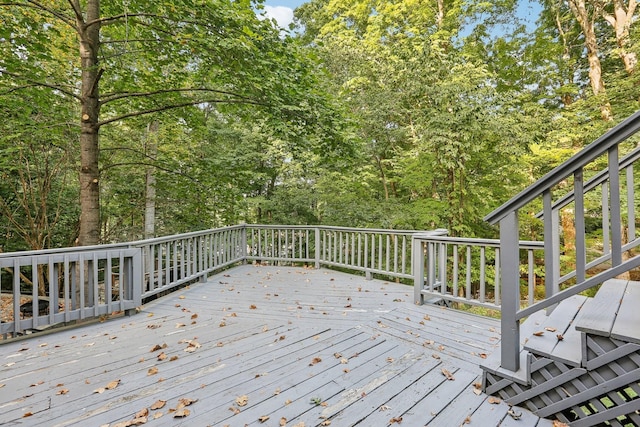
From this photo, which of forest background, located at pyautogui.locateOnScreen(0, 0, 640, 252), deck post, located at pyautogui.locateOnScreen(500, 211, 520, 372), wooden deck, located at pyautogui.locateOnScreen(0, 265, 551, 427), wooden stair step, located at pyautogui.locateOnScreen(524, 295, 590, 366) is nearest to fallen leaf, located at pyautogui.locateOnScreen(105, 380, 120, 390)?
wooden deck, located at pyautogui.locateOnScreen(0, 265, 551, 427)

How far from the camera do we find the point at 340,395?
2.08 m

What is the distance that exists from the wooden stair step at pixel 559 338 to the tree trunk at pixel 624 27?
26.5 ft

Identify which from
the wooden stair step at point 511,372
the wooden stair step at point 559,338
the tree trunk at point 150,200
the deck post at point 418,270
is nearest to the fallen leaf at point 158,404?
the wooden stair step at point 511,372

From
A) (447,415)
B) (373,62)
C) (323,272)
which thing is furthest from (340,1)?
(447,415)

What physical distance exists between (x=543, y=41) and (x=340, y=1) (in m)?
6.62

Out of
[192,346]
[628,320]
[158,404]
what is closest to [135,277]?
[192,346]

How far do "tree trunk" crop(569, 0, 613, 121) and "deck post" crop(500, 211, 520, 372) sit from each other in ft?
25.7

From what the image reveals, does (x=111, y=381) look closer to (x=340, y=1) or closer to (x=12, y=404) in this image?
(x=12, y=404)

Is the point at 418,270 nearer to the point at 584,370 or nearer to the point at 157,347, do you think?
the point at 584,370

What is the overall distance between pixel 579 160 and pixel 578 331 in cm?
100

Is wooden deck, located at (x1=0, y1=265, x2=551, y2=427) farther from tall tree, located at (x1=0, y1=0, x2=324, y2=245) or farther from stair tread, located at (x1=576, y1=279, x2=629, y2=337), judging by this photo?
tall tree, located at (x1=0, y1=0, x2=324, y2=245)

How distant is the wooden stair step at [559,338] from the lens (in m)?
1.71

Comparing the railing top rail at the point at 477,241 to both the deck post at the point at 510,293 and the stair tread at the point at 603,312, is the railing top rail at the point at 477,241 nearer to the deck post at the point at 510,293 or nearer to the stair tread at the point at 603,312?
the stair tread at the point at 603,312

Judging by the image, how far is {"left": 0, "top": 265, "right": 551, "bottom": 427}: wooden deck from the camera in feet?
6.20
